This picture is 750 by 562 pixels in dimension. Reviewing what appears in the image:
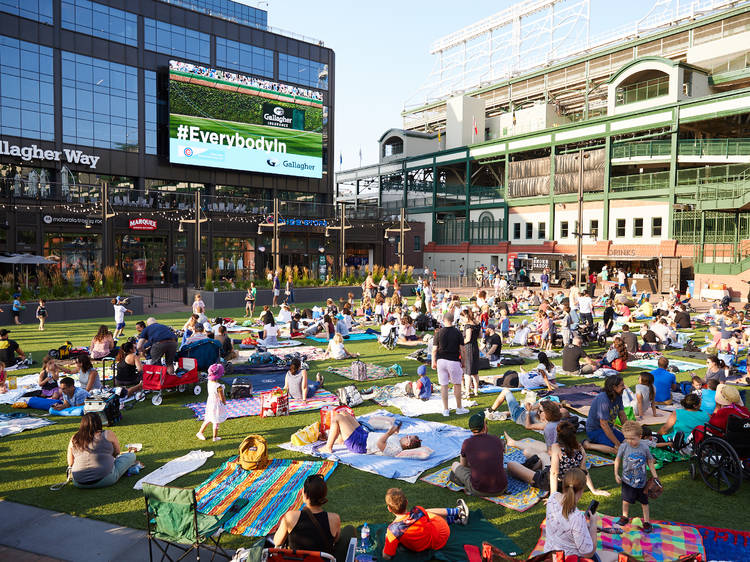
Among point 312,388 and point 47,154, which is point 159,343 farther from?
point 47,154

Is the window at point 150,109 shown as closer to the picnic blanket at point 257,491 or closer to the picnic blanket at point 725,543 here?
the picnic blanket at point 257,491

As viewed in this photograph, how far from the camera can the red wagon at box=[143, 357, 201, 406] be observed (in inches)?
453

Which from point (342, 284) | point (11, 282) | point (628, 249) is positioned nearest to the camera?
point (11, 282)

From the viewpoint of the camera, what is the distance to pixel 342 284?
33375 mm

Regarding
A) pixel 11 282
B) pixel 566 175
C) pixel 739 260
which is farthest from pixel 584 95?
pixel 11 282

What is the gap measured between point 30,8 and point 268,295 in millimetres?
28669

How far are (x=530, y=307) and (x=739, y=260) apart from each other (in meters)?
16.9

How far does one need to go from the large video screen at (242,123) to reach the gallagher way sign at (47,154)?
6.22 m

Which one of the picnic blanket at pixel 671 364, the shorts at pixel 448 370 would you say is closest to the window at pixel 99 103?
the shorts at pixel 448 370

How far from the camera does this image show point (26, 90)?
123ft

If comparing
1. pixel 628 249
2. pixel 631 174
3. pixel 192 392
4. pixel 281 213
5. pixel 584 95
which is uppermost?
pixel 584 95

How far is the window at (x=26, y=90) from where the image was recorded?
36688mm

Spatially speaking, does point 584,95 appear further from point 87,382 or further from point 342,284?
point 87,382

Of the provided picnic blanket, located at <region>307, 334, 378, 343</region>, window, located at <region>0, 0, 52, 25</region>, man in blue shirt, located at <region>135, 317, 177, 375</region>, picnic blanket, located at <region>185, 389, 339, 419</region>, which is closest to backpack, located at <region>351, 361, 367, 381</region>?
picnic blanket, located at <region>185, 389, 339, 419</region>
